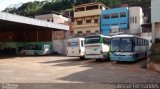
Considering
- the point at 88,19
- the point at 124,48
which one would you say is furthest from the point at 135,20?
the point at 124,48

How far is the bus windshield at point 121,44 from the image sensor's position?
19766mm

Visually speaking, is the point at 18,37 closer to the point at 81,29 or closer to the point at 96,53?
the point at 81,29

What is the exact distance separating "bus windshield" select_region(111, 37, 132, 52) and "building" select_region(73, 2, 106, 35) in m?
25.5

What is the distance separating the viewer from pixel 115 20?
4466cm

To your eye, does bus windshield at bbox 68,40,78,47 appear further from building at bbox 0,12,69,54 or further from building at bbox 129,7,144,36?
building at bbox 129,7,144,36

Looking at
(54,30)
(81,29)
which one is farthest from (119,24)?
(54,30)

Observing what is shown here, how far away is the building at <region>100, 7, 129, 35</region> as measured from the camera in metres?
43.5

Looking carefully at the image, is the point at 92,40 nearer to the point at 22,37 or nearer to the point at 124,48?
the point at 124,48

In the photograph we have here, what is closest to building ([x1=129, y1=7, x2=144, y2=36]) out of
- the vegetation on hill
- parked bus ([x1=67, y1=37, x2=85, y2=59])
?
the vegetation on hill

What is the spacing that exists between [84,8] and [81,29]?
4.56 meters

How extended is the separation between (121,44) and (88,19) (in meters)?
28.6

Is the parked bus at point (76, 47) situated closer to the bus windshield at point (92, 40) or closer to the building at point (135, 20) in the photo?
the bus windshield at point (92, 40)

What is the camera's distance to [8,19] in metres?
28.0

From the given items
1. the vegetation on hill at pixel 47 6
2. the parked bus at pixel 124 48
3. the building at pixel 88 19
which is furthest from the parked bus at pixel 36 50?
the vegetation on hill at pixel 47 6
